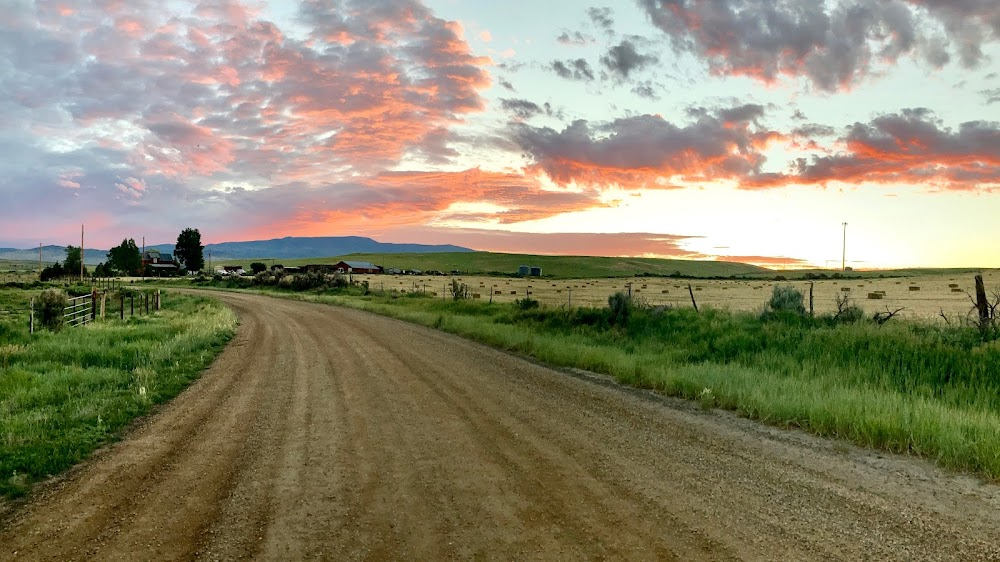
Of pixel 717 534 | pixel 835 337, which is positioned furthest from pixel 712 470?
pixel 835 337

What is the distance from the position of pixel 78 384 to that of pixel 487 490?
11560mm

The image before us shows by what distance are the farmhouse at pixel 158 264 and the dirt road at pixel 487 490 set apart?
147863 mm

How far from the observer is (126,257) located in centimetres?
12444

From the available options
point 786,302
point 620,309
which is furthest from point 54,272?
point 786,302

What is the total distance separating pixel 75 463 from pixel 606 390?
9.24m

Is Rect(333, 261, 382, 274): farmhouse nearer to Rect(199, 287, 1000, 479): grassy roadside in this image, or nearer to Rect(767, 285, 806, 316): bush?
Rect(767, 285, 806, 316): bush

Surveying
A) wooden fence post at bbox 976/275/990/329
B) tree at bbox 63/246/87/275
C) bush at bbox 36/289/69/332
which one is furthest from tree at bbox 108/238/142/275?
wooden fence post at bbox 976/275/990/329

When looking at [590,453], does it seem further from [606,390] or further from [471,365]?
[471,365]

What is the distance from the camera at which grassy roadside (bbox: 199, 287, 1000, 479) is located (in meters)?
8.81

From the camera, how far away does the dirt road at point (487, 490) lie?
5273mm

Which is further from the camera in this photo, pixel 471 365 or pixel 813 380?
pixel 471 365

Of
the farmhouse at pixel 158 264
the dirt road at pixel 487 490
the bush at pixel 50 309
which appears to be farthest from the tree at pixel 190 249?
the dirt road at pixel 487 490

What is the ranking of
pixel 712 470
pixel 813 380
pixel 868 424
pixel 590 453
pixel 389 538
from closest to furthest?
1. pixel 389 538
2. pixel 712 470
3. pixel 590 453
4. pixel 868 424
5. pixel 813 380

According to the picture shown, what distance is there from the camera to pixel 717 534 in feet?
18.0
